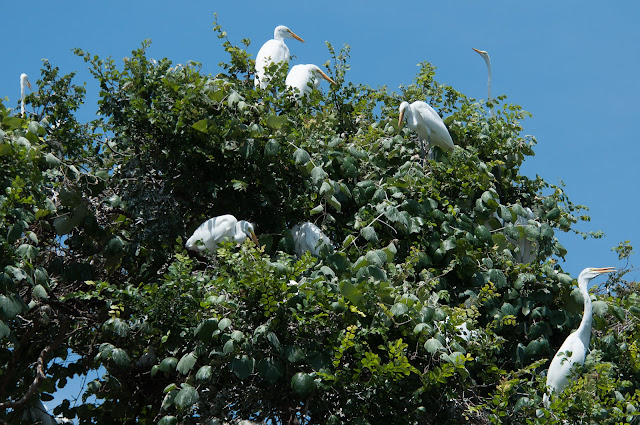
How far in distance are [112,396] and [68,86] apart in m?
2.01

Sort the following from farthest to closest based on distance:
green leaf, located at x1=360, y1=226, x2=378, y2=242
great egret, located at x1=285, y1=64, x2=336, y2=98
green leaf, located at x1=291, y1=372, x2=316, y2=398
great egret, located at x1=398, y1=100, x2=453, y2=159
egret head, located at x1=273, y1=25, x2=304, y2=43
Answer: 1. egret head, located at x1=273, y1=25, x2=304, y2=43
2. great egret, located at x1=285, y1=64, x2=336, y2=98
3. great egret, located at x1=398, y1=100, x2=453, y2=159
4. green leaf, located at x1=360, y1=226, x2=378, y2=242
5. green leaf, located at x1=291, y1=372, x2=316, y2=398

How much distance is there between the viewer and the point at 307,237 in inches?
240

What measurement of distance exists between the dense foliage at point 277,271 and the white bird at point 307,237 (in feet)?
0.26

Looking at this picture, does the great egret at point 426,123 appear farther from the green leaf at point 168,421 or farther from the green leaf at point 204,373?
the green leaf at point 168,421

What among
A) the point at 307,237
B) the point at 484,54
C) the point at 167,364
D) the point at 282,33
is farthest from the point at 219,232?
the point at 484,54

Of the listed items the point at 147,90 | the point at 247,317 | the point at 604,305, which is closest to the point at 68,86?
the point at 147,90

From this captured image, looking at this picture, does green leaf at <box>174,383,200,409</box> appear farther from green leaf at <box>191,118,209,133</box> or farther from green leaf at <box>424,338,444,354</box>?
green leaf at <box>191,118,209,133</box>

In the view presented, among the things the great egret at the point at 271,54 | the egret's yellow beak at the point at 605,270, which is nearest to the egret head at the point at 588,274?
the egret's yellow beak at the point at 605,270

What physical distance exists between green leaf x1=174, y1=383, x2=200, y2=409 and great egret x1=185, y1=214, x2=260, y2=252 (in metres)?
0.97

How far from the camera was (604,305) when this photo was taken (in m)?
6.12

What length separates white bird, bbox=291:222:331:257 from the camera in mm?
6047

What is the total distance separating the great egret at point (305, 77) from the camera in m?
7.47

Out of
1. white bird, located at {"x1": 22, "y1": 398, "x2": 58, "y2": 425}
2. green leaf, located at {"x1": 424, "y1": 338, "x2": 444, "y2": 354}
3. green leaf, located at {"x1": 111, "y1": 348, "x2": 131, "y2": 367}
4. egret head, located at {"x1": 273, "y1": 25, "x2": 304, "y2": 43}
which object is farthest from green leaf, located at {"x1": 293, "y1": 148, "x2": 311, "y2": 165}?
egret head, located at {"x1": 273, "y1": 25, "x2": 304, "y2": 43}

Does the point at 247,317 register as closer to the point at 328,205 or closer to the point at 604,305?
the point at 328,205
